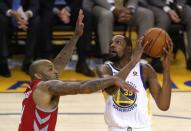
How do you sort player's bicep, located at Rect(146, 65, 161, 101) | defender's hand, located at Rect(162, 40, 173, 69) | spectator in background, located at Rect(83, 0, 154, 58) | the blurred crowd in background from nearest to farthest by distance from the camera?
defender's hand, located at Rect(162, 40, 173, 69)
player's bicep, located at Rect(146, 65, 161, 101)
the blurred crowd in background
spectator in background, located at Rect(83, 0, 154, 58)

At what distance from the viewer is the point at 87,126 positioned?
6426mm

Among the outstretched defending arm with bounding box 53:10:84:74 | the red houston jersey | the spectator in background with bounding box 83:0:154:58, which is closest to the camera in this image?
the red houston jersey

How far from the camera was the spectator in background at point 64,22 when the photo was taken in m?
8.77

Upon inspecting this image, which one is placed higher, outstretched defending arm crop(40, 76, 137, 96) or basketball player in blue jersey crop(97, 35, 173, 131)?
outstretched defending arm crop(40, 76, 137, 96)

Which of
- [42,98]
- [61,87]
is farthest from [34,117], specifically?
[61,87]

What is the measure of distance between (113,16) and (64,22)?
31.7 inches

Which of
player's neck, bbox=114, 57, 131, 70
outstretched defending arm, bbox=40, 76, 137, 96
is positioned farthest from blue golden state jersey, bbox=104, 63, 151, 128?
outstretched defending arm, bbox=40, 76, 137, 96

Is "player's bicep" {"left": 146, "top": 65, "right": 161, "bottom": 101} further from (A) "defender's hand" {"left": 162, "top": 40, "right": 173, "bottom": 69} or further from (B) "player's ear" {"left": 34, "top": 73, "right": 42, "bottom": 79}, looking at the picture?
(B) "player's ear" {"left": 34, "top": 73, "right": 42, "bottom": 79}

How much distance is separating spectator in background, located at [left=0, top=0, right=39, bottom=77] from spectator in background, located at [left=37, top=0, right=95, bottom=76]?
0.50ft

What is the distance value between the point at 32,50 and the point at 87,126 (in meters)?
2.64

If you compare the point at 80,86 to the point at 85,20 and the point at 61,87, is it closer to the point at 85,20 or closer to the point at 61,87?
the point at 61,87

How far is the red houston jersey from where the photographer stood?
3895 millimetres

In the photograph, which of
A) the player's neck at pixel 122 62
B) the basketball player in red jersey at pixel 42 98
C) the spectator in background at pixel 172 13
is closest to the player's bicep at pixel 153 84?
the player's neck at pixel 122 62

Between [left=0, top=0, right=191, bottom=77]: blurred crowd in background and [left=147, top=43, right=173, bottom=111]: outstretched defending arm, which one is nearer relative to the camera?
[left=147, top=43, right=173, bottom=111]: outstretched defending arm
